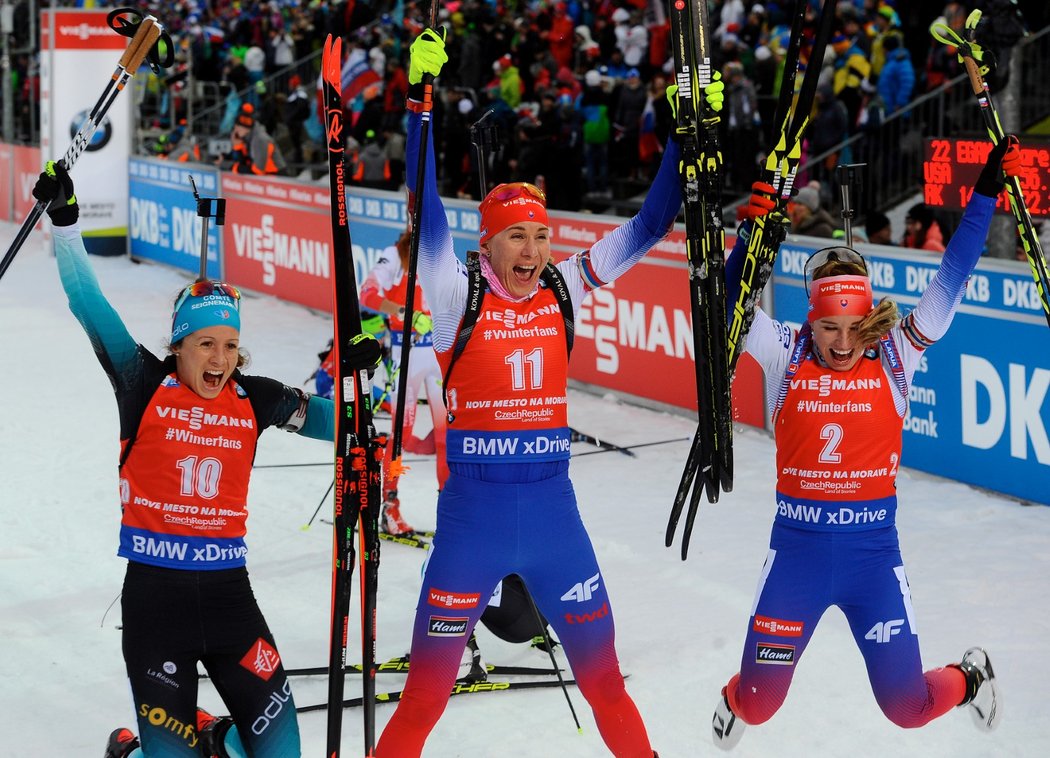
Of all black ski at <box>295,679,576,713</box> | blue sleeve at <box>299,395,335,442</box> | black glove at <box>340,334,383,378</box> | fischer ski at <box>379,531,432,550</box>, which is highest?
black glove at <box>340,334,383,378</box>

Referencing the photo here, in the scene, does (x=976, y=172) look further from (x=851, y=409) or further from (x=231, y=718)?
(x=231, y=718)

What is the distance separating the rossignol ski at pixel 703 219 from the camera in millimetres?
4633

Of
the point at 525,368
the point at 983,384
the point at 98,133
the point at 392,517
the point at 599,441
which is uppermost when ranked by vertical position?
the point at 98,133

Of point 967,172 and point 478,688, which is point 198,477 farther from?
point 967,172

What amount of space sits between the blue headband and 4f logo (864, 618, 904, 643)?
7.92 ft

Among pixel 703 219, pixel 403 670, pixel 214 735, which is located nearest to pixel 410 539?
pixel 403 670

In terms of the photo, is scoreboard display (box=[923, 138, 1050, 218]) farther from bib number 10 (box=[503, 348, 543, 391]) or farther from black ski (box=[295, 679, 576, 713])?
bib number 10 (box=[503, 348, 543, 391])

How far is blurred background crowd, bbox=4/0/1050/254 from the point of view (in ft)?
49.1

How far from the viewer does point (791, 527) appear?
503 cm

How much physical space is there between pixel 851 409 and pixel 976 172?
583 centimetres

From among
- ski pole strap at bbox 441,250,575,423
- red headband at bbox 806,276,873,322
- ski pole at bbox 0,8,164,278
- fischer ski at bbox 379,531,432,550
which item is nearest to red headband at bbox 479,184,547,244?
ski pole strap at bbox 441,250,575,423

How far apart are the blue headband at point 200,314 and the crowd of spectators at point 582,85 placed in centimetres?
759

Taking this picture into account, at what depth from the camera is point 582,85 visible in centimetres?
1919

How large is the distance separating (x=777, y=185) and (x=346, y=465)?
1813mm
